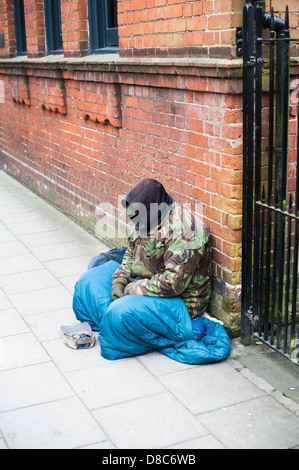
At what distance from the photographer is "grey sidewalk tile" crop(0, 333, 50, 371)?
14.6 ft

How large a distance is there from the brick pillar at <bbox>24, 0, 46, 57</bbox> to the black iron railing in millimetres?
5097

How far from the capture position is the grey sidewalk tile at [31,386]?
3.91m

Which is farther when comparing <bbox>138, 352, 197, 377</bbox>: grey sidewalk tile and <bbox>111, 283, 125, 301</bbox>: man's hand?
<bbox>111, 283, 125, 301</bbox>: man's hand

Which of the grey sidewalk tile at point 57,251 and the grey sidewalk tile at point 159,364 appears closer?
the grey sidewalk tile at point 159,364

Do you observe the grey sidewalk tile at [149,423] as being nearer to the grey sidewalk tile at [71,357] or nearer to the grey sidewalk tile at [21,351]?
the grey sidewalk tile at [71,357]

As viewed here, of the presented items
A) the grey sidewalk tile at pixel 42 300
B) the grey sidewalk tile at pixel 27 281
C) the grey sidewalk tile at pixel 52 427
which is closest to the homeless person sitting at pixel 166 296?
the grey sidewalk tile at pixel 52 427

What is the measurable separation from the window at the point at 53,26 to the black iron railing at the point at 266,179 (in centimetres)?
475

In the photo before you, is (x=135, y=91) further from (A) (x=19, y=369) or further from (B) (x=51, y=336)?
(A) (x=19, y=369)

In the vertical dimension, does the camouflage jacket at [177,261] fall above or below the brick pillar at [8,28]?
below

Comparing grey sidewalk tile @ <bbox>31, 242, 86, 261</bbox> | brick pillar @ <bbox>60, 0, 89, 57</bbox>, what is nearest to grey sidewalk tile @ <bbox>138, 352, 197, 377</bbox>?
grey sidewalk tile @ <bbox>31, 242, 86, 261</bbox>

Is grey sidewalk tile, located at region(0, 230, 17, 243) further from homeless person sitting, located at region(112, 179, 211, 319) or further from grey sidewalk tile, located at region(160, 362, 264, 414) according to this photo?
grey sidewalk tile, located at region(160, 362, 264, 414)

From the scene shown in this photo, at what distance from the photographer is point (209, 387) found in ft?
13.2

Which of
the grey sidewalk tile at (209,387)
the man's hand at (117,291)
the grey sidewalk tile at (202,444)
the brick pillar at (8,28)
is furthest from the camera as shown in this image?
the brick pillar at (8,28)
